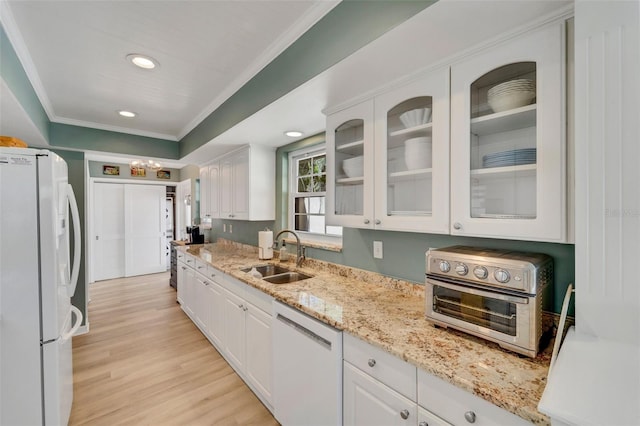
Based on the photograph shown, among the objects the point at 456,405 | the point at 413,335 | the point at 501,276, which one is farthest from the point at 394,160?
the point at 456,405

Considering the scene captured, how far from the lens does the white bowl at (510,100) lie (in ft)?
3.66

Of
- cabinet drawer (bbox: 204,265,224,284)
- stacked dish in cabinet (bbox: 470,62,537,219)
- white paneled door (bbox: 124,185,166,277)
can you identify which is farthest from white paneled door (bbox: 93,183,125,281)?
stacked dish in cabinet (bbox: 470,62,537,219)

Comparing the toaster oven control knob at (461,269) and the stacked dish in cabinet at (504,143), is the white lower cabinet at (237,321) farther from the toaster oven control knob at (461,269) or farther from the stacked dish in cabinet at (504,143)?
the stacked dish in cabinet at (504,143)

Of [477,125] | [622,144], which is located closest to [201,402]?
[477,125]

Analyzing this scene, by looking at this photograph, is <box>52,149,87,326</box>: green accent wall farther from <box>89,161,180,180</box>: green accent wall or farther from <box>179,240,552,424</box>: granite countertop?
<box>179,240,552,424</box>: granite countertop

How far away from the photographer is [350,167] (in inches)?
74.4

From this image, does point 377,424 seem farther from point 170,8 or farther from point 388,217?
point 170,8

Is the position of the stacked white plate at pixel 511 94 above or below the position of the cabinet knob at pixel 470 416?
above

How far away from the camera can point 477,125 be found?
1.24 metres

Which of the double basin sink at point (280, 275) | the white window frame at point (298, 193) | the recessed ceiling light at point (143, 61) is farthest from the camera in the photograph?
the white window frame at point (298, 193)

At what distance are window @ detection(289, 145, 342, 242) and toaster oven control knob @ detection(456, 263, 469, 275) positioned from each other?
56.1 inches

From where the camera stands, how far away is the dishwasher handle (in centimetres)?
142

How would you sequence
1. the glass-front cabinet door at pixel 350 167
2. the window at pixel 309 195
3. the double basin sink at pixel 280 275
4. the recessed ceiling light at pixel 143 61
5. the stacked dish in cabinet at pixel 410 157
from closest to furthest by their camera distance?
the stacked dish in cabinet at pixel 410 157 < the glass-front cabinet door at pixel 350 167 < the recessed ceiling light at pixel 143 61 < the double basin sink at pixel 280 275 < the window at pixel 309 195

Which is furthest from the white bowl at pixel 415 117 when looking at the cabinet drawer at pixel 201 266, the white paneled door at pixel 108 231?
the white paneled door at pixel 108 231
